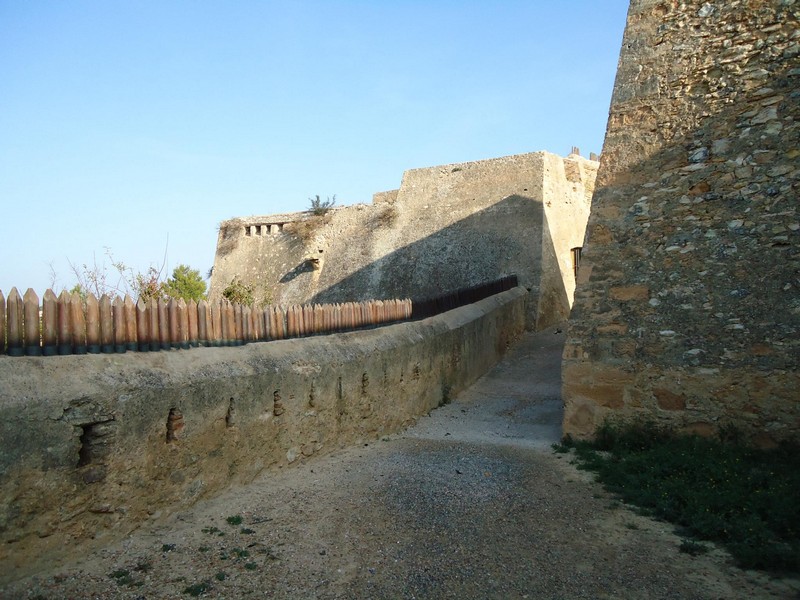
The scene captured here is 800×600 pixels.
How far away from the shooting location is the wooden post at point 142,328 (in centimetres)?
455

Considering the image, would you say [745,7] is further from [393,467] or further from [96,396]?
[96,396]

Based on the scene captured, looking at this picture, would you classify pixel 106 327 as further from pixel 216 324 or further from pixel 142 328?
pixel 216 324

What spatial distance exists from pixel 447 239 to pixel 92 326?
13.9 meters

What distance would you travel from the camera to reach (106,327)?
4.29 meters

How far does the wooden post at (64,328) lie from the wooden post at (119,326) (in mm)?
351

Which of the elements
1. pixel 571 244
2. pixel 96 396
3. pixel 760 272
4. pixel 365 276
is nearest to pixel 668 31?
pixel 760 272

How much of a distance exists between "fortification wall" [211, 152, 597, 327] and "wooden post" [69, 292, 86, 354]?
11.9m

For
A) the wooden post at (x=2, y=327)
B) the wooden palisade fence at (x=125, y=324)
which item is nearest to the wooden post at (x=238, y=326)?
the wooden palisade fence at (x=125, y=324)

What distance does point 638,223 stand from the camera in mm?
6766

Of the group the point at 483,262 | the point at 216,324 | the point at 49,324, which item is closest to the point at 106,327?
the point at 49,324

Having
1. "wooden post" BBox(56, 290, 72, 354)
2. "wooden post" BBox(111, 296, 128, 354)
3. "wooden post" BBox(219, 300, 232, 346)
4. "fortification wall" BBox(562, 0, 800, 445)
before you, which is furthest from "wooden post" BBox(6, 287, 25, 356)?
"fortification wall" BBox(562, 0, 800, 445)

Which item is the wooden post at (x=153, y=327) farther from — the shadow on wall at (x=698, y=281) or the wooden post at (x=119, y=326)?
the shadow on wall at (x=698, y=281)

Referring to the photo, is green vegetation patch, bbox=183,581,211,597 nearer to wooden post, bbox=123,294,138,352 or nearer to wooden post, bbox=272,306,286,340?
wooden post, bbox=123,294,138,352

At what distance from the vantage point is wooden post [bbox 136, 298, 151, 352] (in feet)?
14.9
